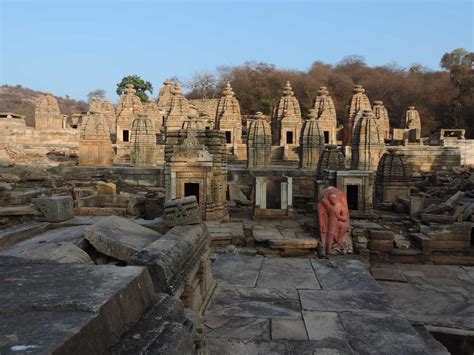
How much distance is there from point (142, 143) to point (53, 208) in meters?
16.4

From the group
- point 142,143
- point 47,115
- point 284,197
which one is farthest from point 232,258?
point 47,115

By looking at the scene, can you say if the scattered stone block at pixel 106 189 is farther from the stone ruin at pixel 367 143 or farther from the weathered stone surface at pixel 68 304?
the stone ruin at pixel 367 143

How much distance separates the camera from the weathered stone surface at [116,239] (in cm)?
291

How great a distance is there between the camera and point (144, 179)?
17.5 metres

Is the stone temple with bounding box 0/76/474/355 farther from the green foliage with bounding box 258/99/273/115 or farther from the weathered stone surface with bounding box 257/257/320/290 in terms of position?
the green foliage with bounding box 258/99/273/115

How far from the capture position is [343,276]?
13.3 feet

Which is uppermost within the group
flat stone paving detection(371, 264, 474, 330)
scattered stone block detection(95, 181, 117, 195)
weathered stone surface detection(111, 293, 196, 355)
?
weathered stone surface detection(111, 293, 196, 355)

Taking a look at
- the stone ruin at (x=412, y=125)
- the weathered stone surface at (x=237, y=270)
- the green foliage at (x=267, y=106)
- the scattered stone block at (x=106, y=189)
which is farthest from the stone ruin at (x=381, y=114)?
the weathered stone surface at (x=237, y=270)

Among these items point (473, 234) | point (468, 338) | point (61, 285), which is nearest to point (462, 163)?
point (473, 234)

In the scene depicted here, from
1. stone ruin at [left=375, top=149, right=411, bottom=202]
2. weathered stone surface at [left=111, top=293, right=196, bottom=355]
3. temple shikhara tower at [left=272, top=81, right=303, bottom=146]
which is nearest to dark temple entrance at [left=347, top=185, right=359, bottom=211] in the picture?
stone ruin at [left=375, top=149, right=411, bottom=202]

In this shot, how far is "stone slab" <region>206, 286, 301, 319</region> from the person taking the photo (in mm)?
3170

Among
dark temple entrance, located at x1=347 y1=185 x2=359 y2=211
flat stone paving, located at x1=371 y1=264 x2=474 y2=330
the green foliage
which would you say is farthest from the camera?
the green foliage

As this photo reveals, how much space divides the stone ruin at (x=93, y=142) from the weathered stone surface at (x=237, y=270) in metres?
15.7

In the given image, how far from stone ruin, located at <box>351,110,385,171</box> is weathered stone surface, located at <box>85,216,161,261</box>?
17159 mm
